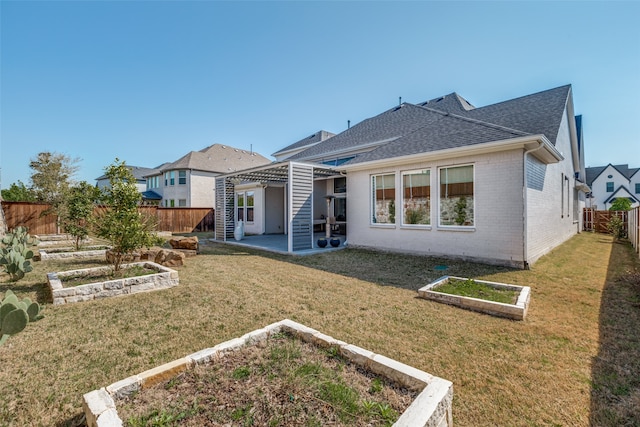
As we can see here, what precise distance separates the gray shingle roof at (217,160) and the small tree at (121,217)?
22223 millimetres

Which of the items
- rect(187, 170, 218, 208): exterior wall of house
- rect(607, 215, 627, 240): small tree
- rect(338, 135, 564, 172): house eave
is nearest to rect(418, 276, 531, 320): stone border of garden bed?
rect(338, 135, 564, 172): house eave

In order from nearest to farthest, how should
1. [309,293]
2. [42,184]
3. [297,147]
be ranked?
1. [309,293]
2. [42,184]
3. [297,147]

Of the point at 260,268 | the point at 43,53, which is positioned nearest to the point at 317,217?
the point at 260,268

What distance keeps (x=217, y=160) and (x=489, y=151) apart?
2746 cm

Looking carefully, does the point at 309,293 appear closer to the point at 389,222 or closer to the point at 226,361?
the point at 226,361

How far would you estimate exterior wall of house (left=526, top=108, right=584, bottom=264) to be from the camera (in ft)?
25.8

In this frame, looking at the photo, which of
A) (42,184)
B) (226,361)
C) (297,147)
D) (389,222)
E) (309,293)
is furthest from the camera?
(297,147)

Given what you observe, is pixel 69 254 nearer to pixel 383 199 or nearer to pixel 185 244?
pixel 185 244

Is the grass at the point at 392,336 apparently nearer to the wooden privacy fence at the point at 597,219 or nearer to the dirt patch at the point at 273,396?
the dirt patch at the point at 273,396

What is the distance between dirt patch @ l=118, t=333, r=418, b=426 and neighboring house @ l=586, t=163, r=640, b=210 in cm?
4754

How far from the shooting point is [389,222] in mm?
10031

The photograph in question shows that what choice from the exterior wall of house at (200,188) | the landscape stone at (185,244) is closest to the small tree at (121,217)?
the landscape stone at (185,244)

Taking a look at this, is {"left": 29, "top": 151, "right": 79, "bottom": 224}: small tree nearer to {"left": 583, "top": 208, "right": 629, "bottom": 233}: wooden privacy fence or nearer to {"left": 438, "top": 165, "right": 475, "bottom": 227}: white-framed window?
{"left": 438, "top": 165, "right": 475, "bottom": 227}: white-framed window

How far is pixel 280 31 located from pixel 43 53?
859 centimetres
